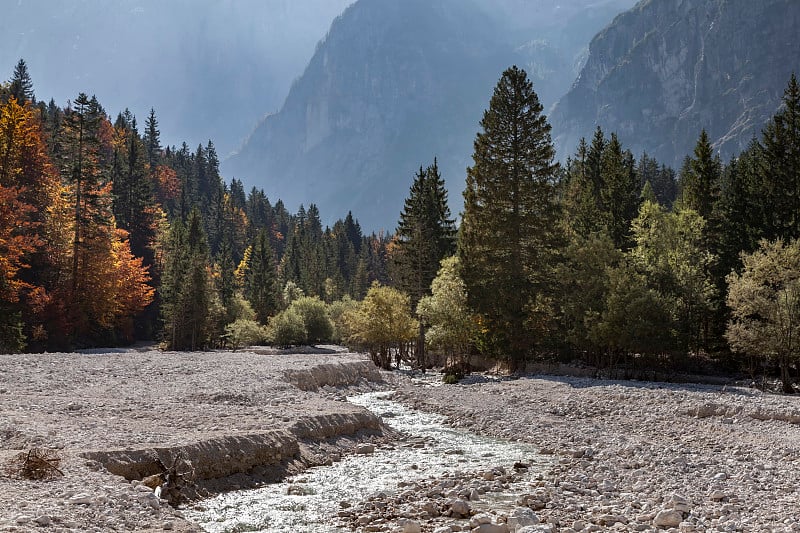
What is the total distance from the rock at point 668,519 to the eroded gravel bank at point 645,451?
0.02 metres

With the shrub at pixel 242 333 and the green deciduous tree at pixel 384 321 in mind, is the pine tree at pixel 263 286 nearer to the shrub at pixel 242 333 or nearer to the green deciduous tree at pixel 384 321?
the shrub at pixel 242 333

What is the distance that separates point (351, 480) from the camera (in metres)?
15.4

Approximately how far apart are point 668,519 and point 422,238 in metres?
45.5

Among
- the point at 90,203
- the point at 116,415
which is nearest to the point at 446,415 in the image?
the point at 116,415

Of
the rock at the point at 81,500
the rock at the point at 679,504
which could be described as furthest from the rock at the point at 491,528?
the rock at the point at 81,500

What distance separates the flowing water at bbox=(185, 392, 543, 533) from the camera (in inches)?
474

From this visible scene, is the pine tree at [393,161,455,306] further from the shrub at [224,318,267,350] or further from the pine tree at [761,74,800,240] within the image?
the pine tree at [761,74,800,240]

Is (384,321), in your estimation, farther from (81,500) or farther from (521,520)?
(81,500)

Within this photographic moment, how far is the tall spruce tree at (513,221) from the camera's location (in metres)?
41.2

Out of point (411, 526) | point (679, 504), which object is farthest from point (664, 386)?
point (411, 526)

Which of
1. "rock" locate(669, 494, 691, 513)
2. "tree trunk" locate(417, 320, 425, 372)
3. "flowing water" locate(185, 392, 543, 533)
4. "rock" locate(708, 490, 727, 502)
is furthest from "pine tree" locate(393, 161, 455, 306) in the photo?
"rock" locate(669, 494, 691, 513)

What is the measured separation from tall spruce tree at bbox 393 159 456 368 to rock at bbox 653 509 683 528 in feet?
136

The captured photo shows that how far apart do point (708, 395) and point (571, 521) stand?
57.1ft

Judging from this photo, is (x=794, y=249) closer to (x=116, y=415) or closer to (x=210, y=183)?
(x=116, y=415)
